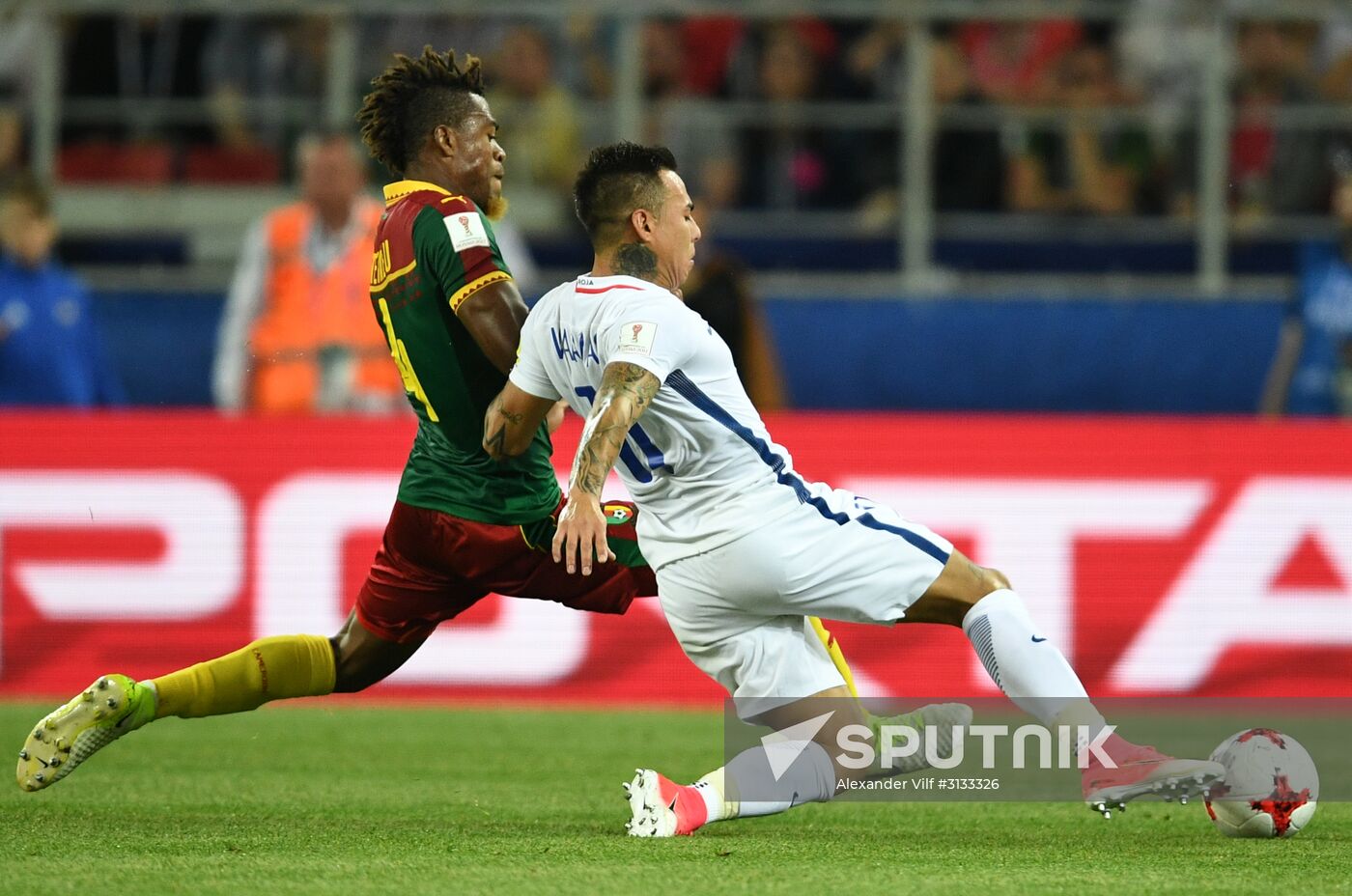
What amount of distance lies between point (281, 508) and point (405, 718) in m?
1.30

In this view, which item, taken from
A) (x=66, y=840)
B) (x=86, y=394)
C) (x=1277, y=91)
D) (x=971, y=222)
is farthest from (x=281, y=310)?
(x=1277, y=91)

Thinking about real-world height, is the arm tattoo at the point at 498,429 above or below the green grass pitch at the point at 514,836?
above

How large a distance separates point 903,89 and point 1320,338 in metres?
2.79

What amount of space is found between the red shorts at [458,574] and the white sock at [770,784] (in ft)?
2.51

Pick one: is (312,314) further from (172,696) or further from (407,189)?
(172,696)

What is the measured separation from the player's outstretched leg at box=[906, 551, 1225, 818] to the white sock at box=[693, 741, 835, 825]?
1.47 feet

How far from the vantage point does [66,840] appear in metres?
5.10

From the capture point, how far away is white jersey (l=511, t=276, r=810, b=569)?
4934mm

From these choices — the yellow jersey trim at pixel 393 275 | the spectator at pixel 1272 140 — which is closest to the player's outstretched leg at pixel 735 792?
the yellow jersey trim at pixel 393 275

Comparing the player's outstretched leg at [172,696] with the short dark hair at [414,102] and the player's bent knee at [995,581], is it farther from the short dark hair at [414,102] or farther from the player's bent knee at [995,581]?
the player's bent knee at [995,581]

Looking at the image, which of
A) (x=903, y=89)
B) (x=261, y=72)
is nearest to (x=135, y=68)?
(x=261, y=72)

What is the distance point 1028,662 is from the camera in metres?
4.99

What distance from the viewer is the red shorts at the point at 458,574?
5.60 m

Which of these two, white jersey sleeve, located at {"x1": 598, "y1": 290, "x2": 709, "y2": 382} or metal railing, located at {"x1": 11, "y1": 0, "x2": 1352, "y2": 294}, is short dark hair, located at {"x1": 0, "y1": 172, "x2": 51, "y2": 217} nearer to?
metal railing, located at {"x1": 11, "y1": 0, "x2": 1352, "y2": 294}
